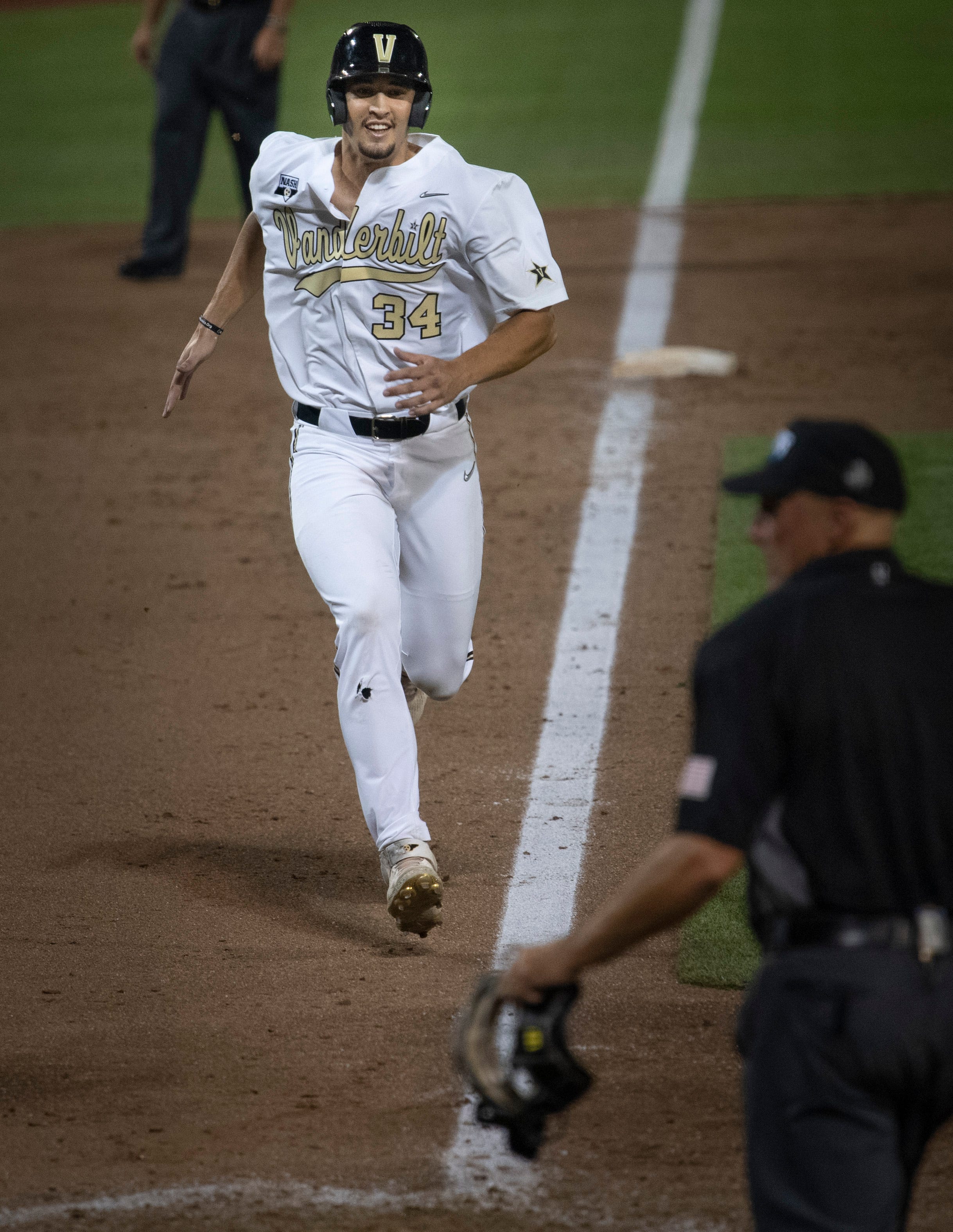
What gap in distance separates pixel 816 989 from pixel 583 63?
785 inches

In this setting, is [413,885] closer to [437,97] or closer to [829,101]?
[829,101]

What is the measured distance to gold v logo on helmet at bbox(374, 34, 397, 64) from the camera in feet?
14.8

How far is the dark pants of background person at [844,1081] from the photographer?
235 centimetres

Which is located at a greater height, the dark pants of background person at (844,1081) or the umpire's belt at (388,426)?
the umpire's belt at (388,426)

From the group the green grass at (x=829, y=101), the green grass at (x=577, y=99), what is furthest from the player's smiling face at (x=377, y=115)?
the green grass at (x=829, y=101)

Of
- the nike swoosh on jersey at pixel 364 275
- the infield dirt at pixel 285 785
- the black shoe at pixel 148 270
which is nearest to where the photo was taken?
the infield dirt at pixel 285 785

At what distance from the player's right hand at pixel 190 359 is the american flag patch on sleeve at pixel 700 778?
2.86 metres

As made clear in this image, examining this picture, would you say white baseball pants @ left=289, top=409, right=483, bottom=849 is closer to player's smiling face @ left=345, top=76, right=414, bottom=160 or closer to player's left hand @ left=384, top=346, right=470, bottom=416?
player's left hand @ left=384, top=346, right=470, bottom=416

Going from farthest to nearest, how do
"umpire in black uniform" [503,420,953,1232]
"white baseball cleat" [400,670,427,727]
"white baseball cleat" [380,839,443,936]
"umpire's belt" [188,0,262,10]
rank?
1. "umpire's belt" [188,0,262,10]
2. "white baseball cleat" [400,670,427,727]
3. "white baseball cleat" [380,839,443,936]
4. "umpire in black uniform" [503,420,953,1232]

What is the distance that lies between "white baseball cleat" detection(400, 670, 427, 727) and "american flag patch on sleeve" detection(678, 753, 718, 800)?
9.27 feet

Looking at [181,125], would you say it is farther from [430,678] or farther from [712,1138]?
[712,1138]

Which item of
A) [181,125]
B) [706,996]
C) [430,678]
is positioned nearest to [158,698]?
[430,678]

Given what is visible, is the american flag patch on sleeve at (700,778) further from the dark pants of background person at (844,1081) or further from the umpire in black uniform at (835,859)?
the dark pants of background person at (844,1081)

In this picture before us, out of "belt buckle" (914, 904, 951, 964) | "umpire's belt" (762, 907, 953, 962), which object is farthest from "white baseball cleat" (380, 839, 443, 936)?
"belt buckle" (914, 904, 951, 964)
